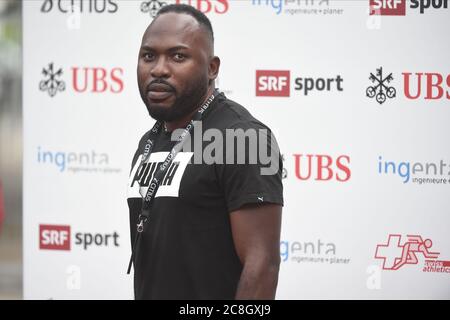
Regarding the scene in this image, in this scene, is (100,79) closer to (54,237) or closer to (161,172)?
(54,237)

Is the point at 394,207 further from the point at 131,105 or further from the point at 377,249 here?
the point at 131,105

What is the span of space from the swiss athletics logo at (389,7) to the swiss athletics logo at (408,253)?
1.38 meters

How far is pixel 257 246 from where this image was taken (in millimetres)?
2400

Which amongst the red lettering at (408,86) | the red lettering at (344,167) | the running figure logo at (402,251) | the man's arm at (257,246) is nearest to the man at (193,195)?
the man's arm at (257,246)

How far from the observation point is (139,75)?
2.73 meters

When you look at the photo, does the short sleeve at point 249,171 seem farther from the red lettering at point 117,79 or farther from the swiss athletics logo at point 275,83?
the red lettering at point 117,79

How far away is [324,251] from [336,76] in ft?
3.65

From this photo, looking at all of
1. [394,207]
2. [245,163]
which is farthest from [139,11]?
[245,163]

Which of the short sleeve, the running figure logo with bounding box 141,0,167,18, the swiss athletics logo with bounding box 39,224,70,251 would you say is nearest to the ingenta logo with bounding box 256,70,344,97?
the running figure logo with bounding box 141,0,167,18

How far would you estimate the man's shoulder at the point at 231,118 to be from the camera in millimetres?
2535

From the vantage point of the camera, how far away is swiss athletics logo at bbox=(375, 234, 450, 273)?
4.35 m

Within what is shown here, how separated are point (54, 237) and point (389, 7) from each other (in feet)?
8.74

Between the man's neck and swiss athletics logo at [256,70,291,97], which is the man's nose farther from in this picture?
swiss athletics logo at [256,70,291,97]

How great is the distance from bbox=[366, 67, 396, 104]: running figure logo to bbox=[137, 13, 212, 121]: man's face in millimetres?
1914
